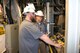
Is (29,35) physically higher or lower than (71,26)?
lower

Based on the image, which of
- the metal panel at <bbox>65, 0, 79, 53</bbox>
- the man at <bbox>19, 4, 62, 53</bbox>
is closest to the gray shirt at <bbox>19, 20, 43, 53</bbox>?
the man at <bbox>19, 4, 62, 53</bbox>

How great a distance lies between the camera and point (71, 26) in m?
1.59

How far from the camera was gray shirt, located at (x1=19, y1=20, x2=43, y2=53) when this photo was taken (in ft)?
8.46

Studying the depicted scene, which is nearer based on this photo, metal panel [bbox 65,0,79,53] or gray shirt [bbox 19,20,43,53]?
metal panel [bbox 65,0,79,53]

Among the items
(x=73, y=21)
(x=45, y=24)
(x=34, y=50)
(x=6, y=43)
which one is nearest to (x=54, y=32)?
(x=45, y=24)

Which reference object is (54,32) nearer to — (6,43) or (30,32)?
(30,32)

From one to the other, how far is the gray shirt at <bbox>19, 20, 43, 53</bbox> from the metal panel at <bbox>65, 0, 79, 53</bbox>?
0.98 m

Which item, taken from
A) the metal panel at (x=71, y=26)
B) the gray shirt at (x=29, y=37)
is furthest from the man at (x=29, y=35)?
the metal panel at (x=71, y=26)

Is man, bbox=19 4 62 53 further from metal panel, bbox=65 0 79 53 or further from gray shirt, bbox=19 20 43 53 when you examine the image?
metal panel, bbox=65 0 79 53

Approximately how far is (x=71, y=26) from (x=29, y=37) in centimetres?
119

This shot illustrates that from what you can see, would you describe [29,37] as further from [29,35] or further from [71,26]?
[71,26]

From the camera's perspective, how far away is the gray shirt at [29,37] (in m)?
2.58

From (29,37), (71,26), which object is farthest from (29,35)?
(71,26)

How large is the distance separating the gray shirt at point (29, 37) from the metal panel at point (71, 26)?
98 centimetres
